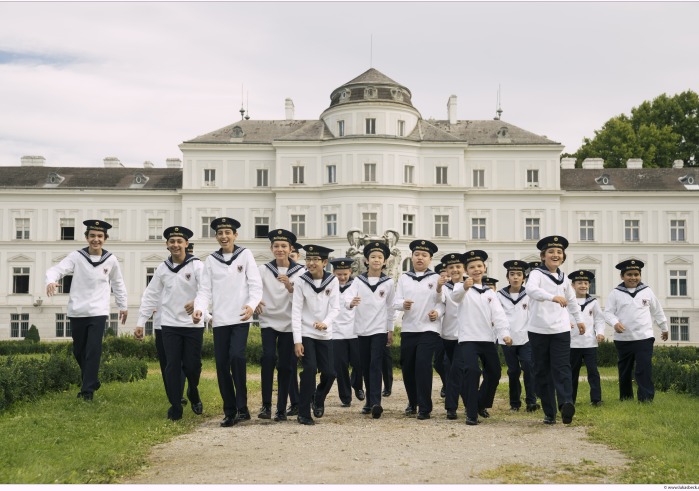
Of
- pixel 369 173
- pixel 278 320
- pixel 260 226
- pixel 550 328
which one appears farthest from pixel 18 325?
pixel 550 328

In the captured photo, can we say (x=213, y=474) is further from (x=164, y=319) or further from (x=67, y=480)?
(x=164, y=319)

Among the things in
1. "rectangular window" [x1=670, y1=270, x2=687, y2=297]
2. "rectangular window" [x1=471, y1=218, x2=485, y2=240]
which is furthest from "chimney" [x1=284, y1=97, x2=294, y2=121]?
"rectangular window" [x1=670, y1=270, x2=687, y2=297]

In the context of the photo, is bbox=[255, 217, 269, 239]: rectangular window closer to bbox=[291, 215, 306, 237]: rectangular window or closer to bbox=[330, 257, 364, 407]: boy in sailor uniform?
bbox=[291, 215, 306, 237]: rectangular window

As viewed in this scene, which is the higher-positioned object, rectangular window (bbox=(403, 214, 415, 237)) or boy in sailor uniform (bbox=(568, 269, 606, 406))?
rectangular window (bbox=(403, 214, 415, 237))

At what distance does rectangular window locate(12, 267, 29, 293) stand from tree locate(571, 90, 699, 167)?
141 feet

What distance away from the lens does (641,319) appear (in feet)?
40.1

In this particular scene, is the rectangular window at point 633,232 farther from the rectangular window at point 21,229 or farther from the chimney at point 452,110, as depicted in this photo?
the rectangular window at point 21,229

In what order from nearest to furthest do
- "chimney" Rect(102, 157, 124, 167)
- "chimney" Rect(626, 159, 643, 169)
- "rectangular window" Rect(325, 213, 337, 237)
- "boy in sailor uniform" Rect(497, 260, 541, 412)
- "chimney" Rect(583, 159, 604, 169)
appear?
"boy in sailor uniform" Rect(497, 260, 541, 412) → "rectangular window" Rect(325, 213, 337, 237) → "chimney" Rect(626, 159, 643, 169) → "chimney" Rect(583, 159, 604, 169) → "chimney" Rect(102, 157, 124, 167)

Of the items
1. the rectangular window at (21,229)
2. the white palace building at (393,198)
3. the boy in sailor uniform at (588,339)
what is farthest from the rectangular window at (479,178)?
the boy in sailor uniform at (588,339)

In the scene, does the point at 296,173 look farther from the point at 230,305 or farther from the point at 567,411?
the point at 567,411

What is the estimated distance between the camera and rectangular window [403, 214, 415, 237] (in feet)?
171

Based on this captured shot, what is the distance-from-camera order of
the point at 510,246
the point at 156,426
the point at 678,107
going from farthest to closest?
the point at 678,107 → the point at 510,246 → the point at 156,426

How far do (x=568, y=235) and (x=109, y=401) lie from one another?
4846 centimetres

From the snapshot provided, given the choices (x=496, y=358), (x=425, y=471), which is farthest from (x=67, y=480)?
(x=496, y=358)
